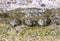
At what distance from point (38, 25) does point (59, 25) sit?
0.85 meters

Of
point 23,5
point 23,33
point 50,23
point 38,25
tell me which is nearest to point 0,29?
point 23,33

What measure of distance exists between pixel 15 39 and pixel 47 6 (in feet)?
17.1

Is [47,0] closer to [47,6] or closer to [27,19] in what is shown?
[47,6]

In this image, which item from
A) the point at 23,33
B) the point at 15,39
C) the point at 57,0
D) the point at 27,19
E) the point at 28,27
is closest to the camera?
the point at 15,39

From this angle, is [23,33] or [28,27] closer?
[23,33]

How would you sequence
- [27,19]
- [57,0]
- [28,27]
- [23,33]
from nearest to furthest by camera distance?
[23,33] < [28,27] < [27,19] < [57,0]

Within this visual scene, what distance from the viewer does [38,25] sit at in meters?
8.17

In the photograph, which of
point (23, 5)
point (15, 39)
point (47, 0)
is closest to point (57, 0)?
point (47, 0)

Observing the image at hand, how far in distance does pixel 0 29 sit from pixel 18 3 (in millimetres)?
4268

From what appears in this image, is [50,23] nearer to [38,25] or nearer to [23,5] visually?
[38,25]

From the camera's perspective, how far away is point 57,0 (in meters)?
11.5

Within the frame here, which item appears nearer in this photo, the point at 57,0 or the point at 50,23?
the point at 50,23

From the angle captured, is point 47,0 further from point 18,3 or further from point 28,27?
point 28,27

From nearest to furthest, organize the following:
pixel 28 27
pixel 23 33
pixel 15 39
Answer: pixel 15 39
pixel 23 33
pixel 28 27
